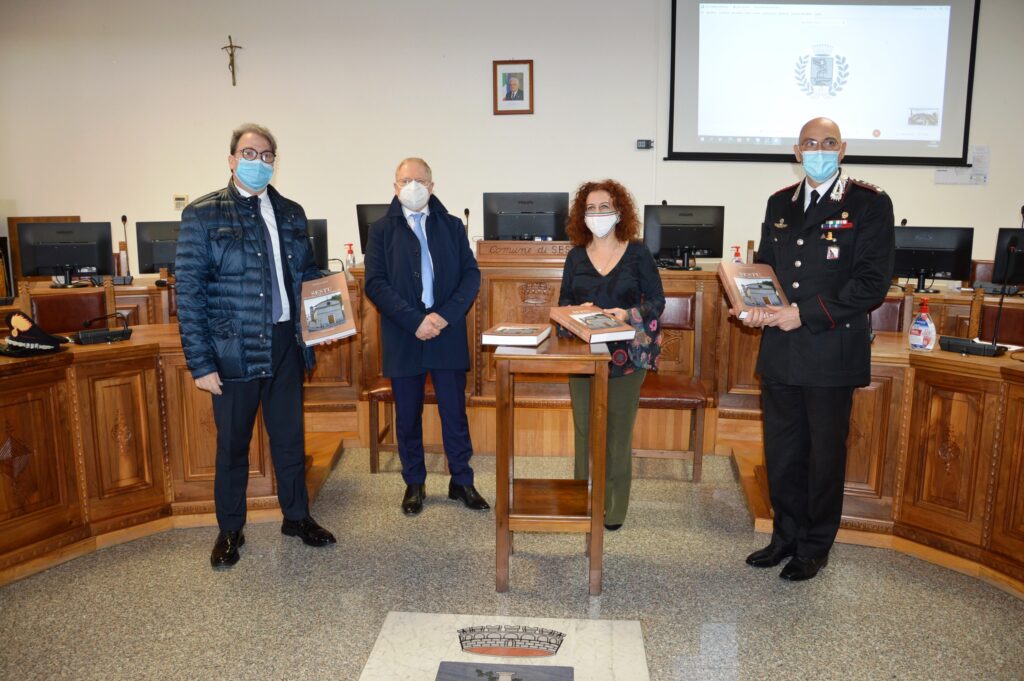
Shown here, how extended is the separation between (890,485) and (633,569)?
1.12m

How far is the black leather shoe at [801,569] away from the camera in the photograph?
2.53 meters

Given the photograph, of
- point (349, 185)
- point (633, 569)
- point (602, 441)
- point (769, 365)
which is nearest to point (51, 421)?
point (602, 441)

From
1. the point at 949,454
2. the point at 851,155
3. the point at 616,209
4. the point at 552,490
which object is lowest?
the point at 552,490

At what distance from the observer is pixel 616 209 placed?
266 centimetres

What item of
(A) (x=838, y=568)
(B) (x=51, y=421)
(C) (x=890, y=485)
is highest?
(B) (x=51, y=421)

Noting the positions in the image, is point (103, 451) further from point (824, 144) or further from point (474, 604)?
point (824, 144)

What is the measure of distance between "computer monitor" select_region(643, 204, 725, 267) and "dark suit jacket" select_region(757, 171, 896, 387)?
2.14 meters

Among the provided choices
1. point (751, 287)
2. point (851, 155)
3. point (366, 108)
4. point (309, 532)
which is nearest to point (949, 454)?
point (751, 287)

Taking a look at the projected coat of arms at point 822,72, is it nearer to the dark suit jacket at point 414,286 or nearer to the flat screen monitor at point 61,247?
the dark suit jacket at point 414,286

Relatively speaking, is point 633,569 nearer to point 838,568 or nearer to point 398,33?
point 838,568

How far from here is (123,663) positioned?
204 cm

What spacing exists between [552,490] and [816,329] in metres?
1.06

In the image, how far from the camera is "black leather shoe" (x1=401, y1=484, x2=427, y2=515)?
10.2ft

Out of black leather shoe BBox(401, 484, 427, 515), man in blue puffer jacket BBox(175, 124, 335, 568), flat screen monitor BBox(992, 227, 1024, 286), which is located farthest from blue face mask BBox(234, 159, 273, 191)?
flat screen monitor BBox(992, 227, 1024, 286)
